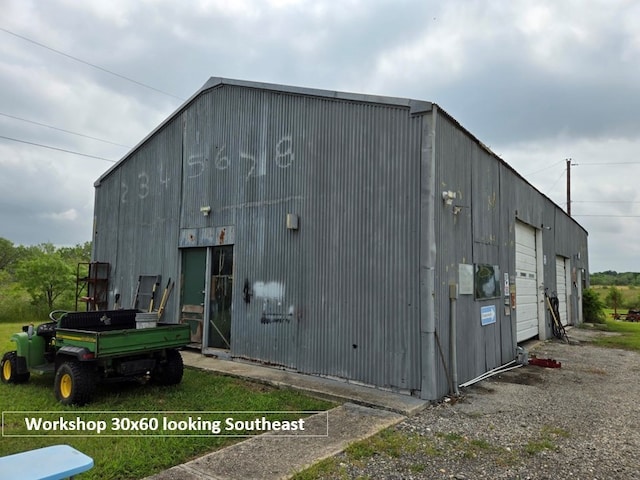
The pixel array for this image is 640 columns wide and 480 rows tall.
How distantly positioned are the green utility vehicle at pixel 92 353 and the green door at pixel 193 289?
2245mm

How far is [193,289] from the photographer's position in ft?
31.9

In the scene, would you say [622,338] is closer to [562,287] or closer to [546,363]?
[562,287]

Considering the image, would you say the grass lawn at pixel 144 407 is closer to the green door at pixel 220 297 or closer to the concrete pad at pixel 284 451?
the concrete pad at pixel 284 451

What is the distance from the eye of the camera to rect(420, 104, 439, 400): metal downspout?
19.7ft

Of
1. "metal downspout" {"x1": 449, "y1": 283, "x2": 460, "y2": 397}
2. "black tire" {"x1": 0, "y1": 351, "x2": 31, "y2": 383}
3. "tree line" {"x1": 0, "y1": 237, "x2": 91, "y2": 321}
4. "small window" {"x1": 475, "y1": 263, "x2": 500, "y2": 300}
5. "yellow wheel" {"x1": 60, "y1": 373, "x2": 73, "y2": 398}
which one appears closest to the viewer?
"yellow wheel" {"x1": 60, "y1": 373, "x2": 73, "y2": 398}

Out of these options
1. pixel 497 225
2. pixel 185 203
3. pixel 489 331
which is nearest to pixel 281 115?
pixel 185 203

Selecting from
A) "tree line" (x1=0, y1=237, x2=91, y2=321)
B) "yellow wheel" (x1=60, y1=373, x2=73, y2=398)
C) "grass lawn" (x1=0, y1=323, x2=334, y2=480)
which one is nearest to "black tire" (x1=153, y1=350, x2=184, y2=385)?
"grass lawn" (x1=0, y1=323, x2=334, y2=480)

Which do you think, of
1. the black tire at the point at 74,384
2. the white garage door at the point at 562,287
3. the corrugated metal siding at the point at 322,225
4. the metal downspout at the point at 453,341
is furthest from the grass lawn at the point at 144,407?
the white garage door at the point at 562,287

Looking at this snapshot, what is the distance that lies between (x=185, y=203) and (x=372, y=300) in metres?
5.57

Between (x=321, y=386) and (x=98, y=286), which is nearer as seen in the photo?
(x=321, y=386)

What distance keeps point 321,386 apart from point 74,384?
3368 mm

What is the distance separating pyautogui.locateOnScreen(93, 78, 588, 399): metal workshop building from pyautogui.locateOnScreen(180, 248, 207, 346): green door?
0.04 metres

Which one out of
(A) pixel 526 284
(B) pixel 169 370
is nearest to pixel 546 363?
(A) pixel 526 284

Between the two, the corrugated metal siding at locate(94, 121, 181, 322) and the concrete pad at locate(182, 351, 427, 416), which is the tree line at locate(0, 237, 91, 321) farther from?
the concrete pad at locate(182, 351, 427, 416)
